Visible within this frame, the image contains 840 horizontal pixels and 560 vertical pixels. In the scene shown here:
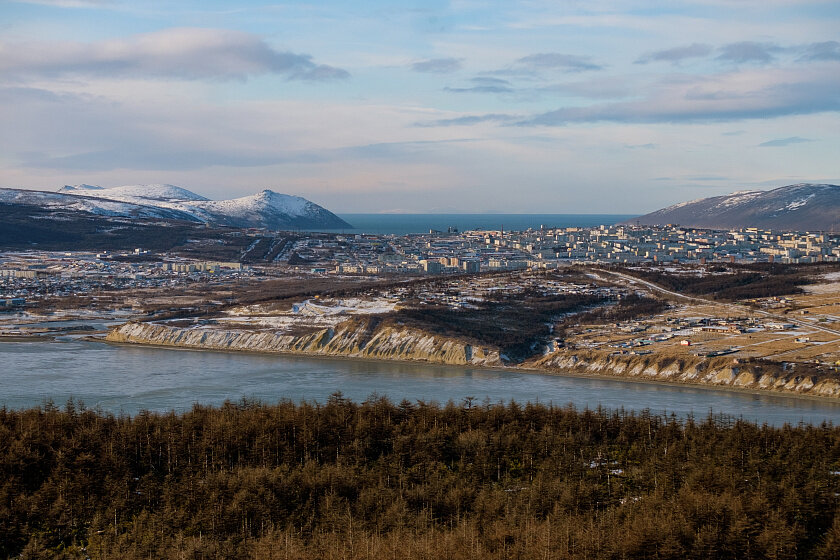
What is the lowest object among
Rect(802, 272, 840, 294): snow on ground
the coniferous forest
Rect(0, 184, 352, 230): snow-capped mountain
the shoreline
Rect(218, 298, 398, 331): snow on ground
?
the shoreline

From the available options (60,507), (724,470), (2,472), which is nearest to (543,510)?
(724,470)

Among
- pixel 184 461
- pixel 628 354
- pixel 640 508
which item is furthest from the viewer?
pixel 628 354

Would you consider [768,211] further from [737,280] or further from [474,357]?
[474,357]

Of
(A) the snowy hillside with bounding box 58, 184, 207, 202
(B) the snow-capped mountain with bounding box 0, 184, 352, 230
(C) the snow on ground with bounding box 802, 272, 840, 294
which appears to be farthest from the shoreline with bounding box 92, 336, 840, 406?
(A) the snowy hillside with bounding box 58, 184, 207, 202

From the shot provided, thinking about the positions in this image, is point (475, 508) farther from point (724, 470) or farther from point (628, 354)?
point (628, 354)

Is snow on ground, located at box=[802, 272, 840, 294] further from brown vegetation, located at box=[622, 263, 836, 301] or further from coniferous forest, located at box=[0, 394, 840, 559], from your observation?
coniferous forest, located at box=[0, 394, 840, 559]

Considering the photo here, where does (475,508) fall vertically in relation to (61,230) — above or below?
below
